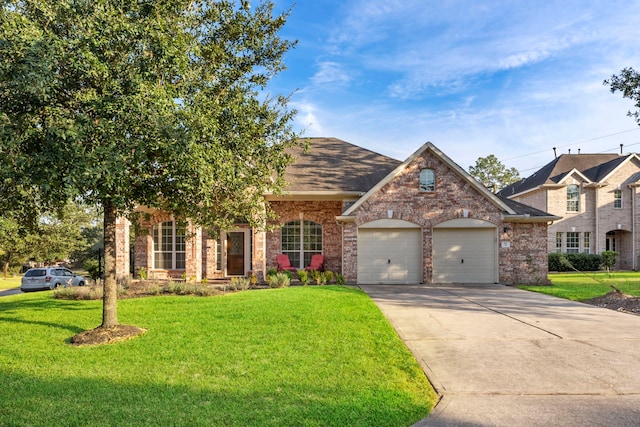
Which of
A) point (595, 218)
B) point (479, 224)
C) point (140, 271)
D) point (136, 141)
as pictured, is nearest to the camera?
point (136, 141)

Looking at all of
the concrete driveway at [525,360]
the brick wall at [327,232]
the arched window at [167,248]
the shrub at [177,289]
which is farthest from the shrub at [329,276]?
the arched window at [167,248]

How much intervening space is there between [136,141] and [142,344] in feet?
11.1

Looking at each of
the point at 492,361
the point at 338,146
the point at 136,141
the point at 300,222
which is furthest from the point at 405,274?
the point at 136,141

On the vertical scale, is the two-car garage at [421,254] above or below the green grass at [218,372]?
above

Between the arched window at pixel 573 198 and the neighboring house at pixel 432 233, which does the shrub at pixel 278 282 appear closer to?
the neighboring house at pixel 432 233

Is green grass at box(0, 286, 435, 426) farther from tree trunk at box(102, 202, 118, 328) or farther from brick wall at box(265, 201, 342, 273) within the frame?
brick wall at box(265, 201, 342, 273)

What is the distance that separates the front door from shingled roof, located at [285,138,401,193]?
11.9 feet

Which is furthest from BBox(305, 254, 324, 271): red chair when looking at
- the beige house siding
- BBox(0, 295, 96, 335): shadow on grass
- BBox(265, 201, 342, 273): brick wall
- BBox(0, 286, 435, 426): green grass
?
the beige house siding

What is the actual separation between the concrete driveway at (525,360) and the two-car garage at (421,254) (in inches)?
192

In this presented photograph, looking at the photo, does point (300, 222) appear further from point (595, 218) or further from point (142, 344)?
point (595, 218)

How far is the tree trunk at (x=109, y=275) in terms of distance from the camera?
748 centimetres

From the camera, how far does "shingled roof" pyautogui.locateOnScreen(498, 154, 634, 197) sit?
89.1 ft

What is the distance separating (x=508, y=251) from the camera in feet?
51.6

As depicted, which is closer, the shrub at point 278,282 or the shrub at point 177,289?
the shrub at point 177,289
